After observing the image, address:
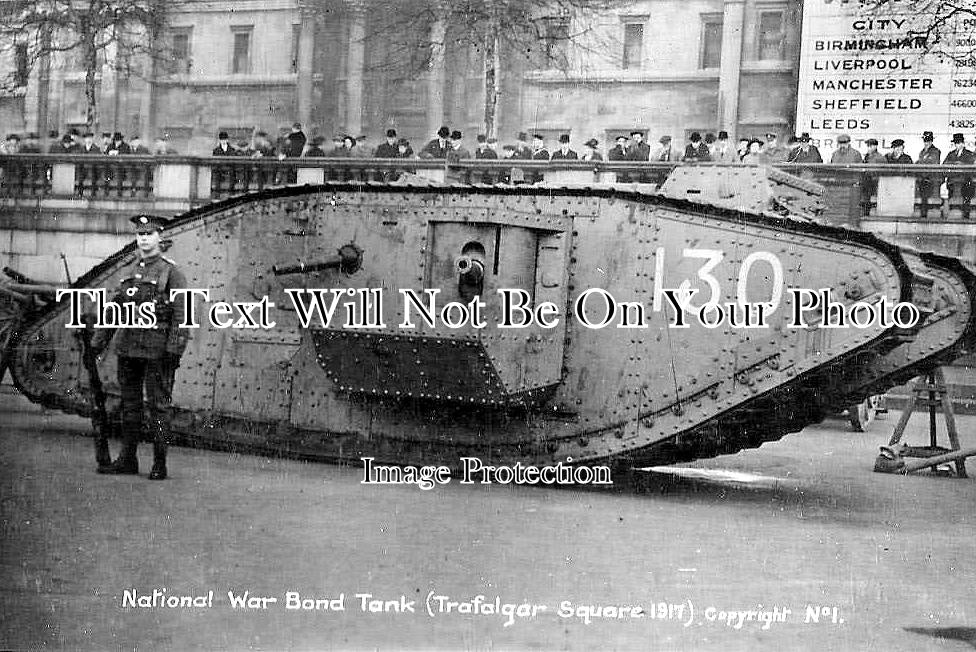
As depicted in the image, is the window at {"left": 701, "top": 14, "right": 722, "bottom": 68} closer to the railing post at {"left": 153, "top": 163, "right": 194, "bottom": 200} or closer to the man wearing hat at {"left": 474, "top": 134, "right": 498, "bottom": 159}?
the man wearing hat at {"left": 474, "top": 134, "right": 498, "bottom": 159}

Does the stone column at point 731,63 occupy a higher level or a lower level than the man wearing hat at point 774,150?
higher

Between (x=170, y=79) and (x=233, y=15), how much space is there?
3.64 feet

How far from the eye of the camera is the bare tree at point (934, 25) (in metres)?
11.5

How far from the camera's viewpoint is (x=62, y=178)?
12383mm

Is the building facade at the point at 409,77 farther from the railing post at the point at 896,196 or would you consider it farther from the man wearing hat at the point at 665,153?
the railing post at the point at 896,196

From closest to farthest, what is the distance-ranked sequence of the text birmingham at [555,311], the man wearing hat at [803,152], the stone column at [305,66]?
1. the text birmingham at [555,311]
2. the stone column at [305,66]
3. the man wearing hat at [803,152]

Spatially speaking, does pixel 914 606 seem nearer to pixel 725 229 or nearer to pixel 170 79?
pixel 725 229

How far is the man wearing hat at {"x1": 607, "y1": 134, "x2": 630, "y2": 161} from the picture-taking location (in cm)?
1503

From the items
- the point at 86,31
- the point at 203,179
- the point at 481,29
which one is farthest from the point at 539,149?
the point at 86,31

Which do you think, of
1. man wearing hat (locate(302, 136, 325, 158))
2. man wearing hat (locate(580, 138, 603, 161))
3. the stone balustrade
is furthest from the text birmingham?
man wearing hat (locate(580, 138, 603, 161))

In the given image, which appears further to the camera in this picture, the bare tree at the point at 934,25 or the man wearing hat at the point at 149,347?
Result: the bare tree at the point at 934,25

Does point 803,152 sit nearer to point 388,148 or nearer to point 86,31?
point 388,148

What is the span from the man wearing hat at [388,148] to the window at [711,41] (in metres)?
4.25

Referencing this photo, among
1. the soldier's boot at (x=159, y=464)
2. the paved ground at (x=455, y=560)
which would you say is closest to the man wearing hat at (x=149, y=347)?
the soldier's boot at (x=159, y=464)
